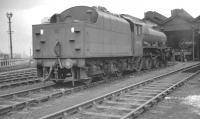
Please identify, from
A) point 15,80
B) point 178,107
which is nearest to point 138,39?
point 15,80

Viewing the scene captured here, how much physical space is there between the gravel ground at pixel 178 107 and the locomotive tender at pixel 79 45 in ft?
12.8

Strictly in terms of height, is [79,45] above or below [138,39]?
below

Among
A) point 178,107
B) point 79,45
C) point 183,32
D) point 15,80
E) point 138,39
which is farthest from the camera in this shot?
point 183,32

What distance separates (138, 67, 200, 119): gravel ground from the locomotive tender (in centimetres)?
391

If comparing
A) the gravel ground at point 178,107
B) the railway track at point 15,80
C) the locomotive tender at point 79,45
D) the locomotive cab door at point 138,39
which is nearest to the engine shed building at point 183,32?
the locomotive cab door at point 138,39

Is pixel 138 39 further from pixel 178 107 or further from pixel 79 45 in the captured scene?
pixel 178 107

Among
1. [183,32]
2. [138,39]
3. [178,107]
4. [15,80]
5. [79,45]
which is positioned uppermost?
[183,32]

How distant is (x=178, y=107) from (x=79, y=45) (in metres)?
5.03

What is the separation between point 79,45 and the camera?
1148 cm

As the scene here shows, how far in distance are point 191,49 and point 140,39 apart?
26.8m

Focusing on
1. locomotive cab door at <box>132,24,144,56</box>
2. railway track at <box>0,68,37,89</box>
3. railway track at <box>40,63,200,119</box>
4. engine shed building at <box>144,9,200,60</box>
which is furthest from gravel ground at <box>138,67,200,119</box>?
engine shed building at <box>144,9,200,60</box>

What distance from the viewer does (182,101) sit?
29.3ft

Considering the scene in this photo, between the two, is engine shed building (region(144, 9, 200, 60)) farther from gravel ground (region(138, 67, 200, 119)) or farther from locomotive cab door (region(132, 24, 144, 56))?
gravel ground (region(138, 67, 200, 119))

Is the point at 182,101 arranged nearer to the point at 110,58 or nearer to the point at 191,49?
the point at 110,58
